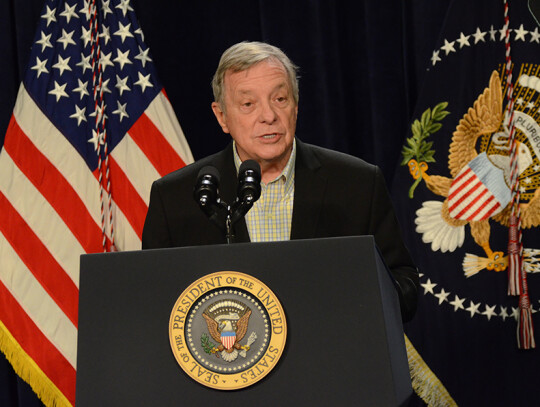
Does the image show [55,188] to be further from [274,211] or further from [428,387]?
Answer: [428,387]

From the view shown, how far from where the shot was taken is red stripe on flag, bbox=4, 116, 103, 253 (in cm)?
340

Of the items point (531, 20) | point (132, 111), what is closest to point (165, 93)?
point (132, 111)

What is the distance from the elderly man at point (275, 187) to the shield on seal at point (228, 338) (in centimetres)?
72

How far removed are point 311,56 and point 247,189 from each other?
225 cm

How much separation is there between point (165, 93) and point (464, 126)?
1407mm

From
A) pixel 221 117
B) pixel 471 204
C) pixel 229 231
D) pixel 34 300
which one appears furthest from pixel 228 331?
pixel 34 300

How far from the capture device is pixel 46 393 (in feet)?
10.9

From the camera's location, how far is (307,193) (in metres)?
2.12

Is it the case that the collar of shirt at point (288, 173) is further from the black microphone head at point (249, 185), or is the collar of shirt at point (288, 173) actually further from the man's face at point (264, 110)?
the black microphone head at point (249, 185)

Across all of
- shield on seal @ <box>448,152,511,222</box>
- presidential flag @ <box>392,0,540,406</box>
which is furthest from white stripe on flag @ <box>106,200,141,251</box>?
shield on seal @ <box>448,152,511,222</box>

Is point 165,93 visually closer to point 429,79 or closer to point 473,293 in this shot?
point 429,79

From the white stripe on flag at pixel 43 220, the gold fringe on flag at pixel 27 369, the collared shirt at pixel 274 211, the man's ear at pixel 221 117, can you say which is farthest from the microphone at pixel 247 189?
the gold fringe on flag at pixel 27 369

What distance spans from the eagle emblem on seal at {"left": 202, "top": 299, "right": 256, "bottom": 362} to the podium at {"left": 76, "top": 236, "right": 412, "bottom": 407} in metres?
0.06

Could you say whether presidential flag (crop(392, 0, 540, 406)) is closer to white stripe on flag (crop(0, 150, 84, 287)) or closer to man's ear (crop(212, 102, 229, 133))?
man's ear (crop(212, 102, 229, 133))
